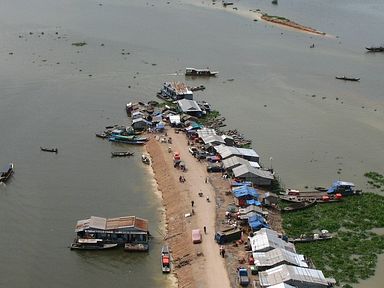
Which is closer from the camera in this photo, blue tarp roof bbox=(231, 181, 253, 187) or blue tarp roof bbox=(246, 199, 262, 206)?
blue tarp roof bbox=(246, 199, 262, 206)

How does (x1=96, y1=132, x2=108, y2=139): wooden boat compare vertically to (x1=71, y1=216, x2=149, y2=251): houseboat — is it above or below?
above

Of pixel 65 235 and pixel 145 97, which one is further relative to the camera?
pixel 145 97

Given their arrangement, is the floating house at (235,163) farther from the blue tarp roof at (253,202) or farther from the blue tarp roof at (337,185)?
the blue tarp roof at (337,185)

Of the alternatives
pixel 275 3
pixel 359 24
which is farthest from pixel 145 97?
pixel 275 3

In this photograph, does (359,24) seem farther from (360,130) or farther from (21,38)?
(21,38)

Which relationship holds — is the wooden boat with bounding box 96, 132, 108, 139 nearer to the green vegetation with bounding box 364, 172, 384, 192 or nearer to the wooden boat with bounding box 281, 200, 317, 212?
the wooden boat with bounding box 281, 200, 317, 212

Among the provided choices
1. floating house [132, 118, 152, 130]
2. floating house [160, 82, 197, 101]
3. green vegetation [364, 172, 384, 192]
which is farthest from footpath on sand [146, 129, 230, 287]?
green vegetation [364, 172, 384, 192]
